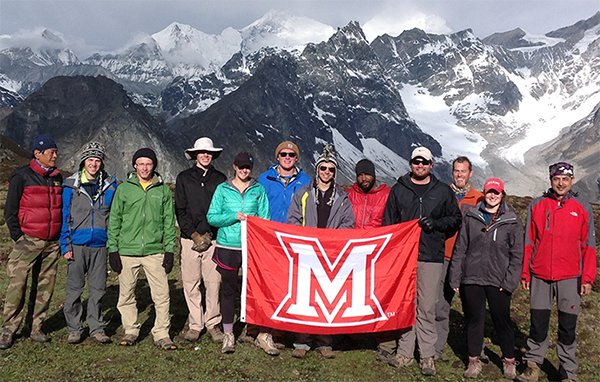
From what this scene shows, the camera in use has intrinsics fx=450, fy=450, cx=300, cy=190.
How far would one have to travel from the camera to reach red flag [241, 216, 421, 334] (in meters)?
8.45

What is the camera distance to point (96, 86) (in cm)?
19875

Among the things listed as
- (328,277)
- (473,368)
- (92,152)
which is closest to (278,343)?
(328,277)

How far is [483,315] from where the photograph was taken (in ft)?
26.7

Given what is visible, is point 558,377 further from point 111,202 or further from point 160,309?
point 111,202

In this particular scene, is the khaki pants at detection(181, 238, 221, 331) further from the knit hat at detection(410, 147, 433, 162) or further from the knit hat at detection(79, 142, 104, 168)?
the knit hat at detection(410, 147, 433, 162)

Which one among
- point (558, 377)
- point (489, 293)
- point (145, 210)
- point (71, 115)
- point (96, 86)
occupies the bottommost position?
point (558, 377)

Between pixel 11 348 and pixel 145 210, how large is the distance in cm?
353

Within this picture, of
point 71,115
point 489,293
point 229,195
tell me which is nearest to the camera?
point 489,293

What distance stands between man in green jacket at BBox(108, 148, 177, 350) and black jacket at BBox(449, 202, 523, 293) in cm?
553

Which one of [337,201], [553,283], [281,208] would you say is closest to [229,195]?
[281,208]

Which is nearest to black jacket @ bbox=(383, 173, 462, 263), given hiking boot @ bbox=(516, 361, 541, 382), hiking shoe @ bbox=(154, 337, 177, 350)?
hiking boot @ bbox=(516, 361, 541, 382)

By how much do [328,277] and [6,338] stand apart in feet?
20.1

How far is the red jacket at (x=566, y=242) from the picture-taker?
7.86 meters

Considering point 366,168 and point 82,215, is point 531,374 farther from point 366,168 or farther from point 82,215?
point 82,215
